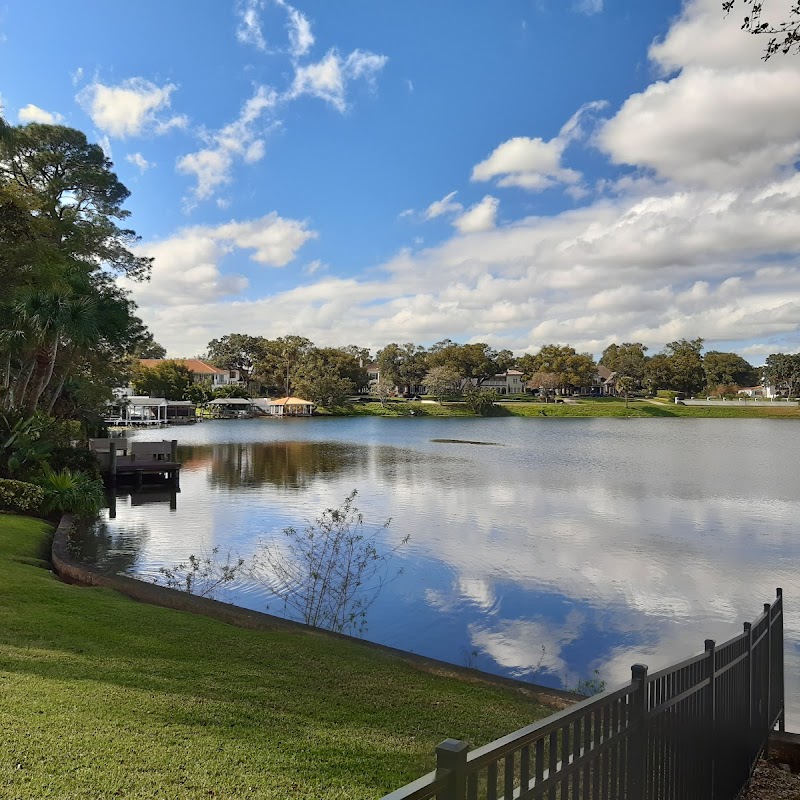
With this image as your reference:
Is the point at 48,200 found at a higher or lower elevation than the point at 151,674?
higher

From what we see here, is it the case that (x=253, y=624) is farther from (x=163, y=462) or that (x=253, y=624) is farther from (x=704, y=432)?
(x=704, y=432)

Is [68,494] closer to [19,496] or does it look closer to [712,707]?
[19,496]

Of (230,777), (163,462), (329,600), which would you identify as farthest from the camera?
(163,462)

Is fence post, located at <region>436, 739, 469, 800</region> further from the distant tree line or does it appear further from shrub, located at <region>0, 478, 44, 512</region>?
the distant tree line

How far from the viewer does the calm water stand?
9414 mm

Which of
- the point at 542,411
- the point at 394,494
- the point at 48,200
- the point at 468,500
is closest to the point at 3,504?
the point at 394,494

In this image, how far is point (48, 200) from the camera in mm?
25062

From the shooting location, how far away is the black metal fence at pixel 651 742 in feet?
6.45

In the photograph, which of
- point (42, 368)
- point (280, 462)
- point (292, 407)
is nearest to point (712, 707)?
point (42, 368)

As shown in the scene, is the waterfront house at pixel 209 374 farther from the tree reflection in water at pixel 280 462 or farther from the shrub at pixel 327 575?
the shrub at pixel 327 575

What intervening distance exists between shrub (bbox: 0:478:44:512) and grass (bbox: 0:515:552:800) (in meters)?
8.29

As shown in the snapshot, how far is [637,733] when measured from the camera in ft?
9.50

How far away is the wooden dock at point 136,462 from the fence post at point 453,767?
24.0 metres

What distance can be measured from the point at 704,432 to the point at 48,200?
173 feet
